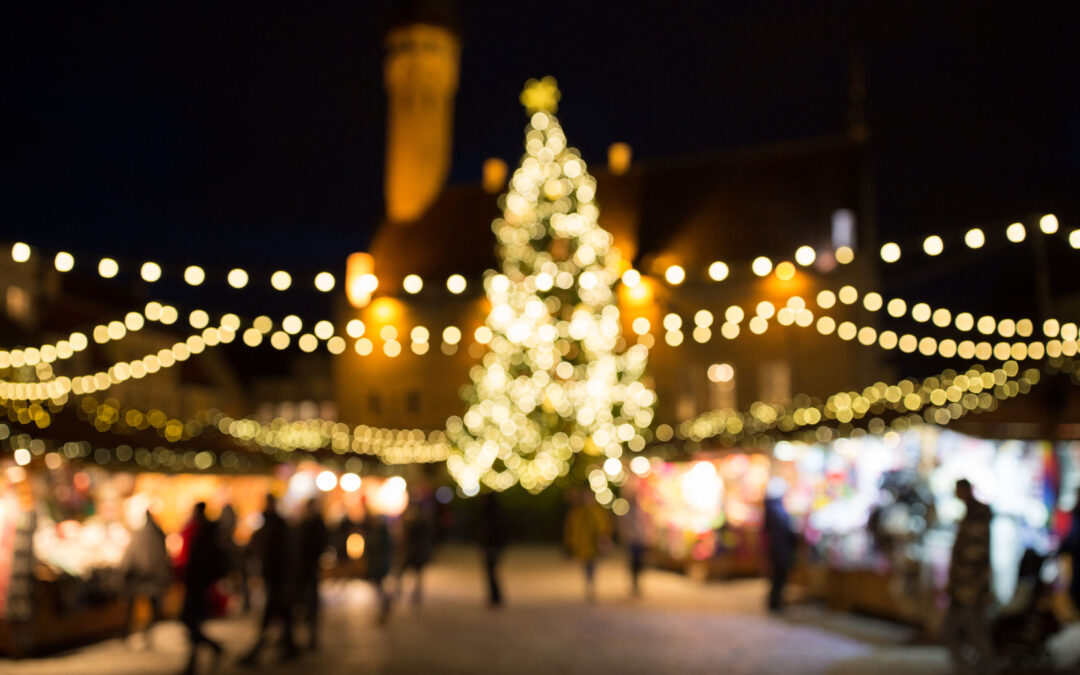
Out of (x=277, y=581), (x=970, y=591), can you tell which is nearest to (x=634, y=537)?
(x=277, y=581)

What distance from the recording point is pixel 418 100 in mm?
37344

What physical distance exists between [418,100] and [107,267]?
26464 millimetres

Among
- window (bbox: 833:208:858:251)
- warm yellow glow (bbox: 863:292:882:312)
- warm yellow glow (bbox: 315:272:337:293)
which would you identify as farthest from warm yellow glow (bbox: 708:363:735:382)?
warm yellow glow (bbox: 315:272:337:293)

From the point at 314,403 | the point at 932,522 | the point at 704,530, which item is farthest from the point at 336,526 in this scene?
the point at 314,403

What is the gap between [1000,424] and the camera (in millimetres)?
11750

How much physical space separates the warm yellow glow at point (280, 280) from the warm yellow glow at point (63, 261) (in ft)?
9.05

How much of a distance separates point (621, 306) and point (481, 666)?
23.4m

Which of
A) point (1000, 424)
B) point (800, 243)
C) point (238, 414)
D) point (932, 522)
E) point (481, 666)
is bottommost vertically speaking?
point (481, 666)

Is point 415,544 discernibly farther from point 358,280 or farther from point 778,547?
point 358,280

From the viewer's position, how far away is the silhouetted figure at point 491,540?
14.4 metres

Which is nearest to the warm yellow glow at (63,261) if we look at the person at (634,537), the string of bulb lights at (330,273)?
the string of bulb lights at (330,273)

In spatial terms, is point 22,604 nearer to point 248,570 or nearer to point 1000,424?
point 248,570

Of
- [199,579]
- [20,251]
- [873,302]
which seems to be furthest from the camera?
[873,302]

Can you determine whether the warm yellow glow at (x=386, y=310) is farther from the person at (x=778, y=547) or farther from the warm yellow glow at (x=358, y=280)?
the person at (x=778, y=547)
